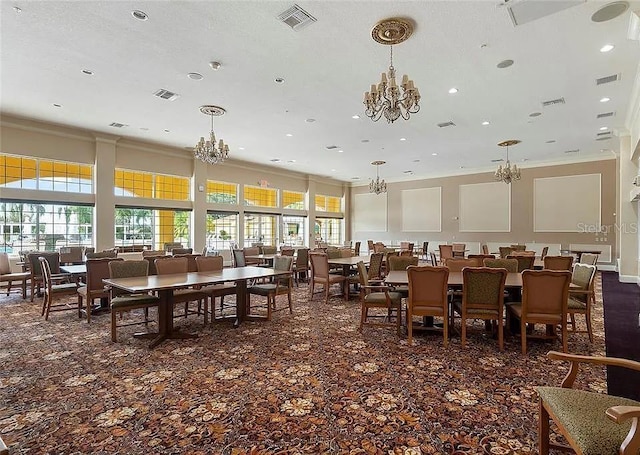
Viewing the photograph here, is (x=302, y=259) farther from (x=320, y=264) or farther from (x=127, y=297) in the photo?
(x=127, y=297)

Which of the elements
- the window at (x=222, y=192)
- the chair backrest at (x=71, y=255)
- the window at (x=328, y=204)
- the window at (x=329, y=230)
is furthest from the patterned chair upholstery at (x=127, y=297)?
the window at (x=328, y=204)

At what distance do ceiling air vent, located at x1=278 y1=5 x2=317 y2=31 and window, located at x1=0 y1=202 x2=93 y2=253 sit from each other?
827 centimetres

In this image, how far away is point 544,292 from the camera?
12.7ft

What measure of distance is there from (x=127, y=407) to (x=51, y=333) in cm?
292

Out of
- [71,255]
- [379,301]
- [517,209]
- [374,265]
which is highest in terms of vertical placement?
[517,209]

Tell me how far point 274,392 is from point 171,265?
3247 millimetres

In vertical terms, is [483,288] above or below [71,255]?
below

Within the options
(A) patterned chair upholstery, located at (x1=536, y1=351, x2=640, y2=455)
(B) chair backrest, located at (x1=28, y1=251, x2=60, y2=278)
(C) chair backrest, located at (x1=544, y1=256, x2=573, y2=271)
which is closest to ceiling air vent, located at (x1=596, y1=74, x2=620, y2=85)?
(C) chair backrest, located at (x1=544, y1=256, x2=573, y2=271)

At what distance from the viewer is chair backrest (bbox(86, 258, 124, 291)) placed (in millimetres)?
5262

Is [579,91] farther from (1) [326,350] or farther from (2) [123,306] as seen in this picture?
(2) [123,306]

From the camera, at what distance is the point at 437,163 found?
13484mm

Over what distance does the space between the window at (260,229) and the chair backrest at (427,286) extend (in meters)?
10.3

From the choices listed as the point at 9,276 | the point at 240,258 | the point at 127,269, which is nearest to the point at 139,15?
the point at 127,269

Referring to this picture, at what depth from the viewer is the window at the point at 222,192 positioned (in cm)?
1259
